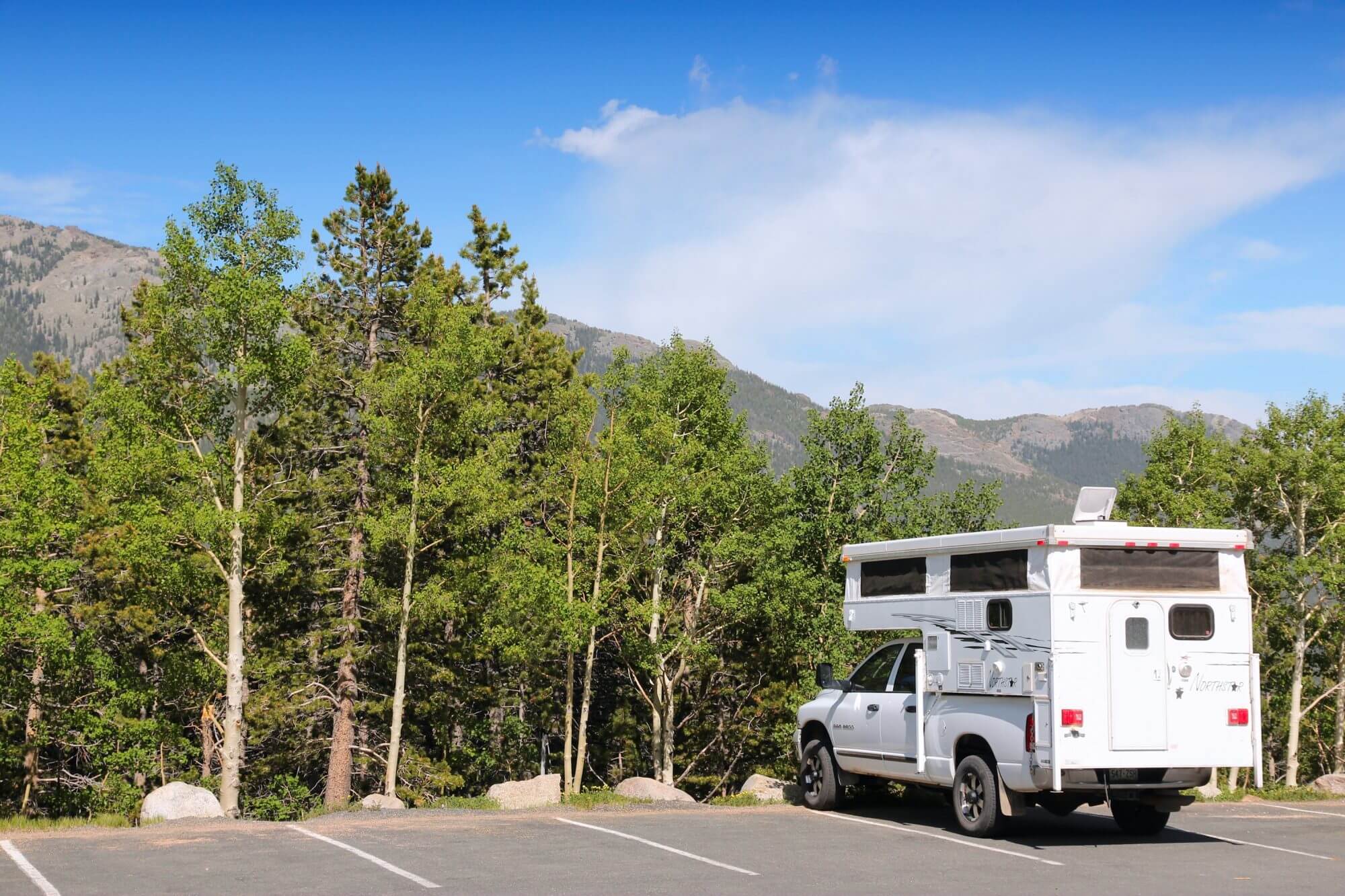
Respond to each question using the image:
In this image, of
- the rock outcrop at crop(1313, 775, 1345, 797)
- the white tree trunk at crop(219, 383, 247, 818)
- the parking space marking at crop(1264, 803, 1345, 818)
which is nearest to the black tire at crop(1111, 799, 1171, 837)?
the parking space marking at crop(1264, 803, 1345, 818)

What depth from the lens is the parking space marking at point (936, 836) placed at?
11820 millimetres

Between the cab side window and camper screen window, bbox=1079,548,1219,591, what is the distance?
3220 mm

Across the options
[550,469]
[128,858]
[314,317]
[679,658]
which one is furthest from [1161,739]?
[314,317]

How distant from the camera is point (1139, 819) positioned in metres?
13.8

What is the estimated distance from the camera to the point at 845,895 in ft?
32.2

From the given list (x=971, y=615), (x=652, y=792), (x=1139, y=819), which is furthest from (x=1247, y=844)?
(x=652, y=792)

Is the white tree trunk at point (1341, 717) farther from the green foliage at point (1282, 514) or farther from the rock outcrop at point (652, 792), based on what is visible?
Answer: the rock outcrop at point (652, 792)

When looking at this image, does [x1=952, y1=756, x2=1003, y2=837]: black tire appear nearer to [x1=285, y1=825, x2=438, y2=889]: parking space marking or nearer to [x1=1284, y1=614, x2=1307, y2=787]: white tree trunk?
[x1=285, y1=825, x2=438, y2=889]: parking space marking

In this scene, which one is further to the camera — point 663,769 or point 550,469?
point 663,769

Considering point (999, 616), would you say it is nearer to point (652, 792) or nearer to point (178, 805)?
point (652, 792)

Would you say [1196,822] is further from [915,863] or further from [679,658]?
[679,658]

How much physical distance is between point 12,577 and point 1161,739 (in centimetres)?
2395

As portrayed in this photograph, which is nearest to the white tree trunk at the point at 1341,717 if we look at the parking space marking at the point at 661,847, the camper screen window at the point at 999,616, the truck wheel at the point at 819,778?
the truck wheel at the point at 819,778

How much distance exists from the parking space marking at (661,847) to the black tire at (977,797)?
3233mm
